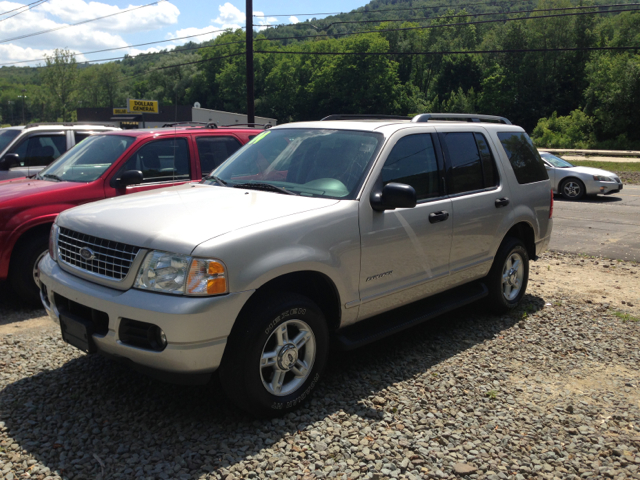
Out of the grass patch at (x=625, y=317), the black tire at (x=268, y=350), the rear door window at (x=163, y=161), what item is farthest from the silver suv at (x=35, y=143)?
the grass patch at (x=625, y=317)

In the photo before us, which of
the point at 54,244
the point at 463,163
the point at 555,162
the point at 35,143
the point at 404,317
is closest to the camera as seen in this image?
the point at 54,244

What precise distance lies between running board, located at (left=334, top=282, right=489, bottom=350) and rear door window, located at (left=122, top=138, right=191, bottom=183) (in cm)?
352

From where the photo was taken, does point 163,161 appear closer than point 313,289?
No

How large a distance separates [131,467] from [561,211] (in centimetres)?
1396

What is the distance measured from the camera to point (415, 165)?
4602mm

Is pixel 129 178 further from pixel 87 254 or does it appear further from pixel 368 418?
pixel 368 418

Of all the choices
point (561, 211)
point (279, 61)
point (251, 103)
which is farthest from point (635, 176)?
point (279, 61)

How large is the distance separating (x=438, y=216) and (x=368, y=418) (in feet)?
5.87

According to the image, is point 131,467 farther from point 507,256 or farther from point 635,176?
point 635,176

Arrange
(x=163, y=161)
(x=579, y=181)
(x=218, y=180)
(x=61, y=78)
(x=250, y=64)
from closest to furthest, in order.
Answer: (x=218, y=180)
(x=163, y=161)
(x=579, y=181)
(x=250, y=64)
(x=61, y=78)

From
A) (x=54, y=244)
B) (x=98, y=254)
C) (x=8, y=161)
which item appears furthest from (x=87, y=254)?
(x=8, y=161)

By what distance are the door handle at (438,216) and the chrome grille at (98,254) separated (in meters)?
2.36

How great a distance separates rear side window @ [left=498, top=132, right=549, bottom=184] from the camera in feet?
19.1

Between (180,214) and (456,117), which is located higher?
(456,117)
